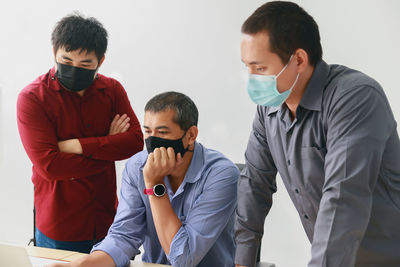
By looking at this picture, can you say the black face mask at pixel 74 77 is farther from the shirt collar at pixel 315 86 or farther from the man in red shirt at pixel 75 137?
the shirt collar at pixel 315 86

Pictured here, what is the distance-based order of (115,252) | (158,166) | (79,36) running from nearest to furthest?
(115,252) < (158,166) < (79,36)

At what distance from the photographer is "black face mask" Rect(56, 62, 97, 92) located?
7.51ft

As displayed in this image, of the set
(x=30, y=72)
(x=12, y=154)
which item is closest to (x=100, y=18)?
(x=30, y=72)

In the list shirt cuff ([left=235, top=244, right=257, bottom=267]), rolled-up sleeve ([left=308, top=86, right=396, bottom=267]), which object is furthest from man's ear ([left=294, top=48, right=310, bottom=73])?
shirt cuff ([left=235, top=244, right=257, bottom=267])

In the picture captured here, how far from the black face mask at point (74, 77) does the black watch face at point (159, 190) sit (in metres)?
0.77

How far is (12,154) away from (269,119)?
301cm

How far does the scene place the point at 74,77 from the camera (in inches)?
90.7

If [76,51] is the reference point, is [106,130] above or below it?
below

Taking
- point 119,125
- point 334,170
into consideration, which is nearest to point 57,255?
point 119,125

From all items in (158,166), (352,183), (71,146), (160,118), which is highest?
(352,183)

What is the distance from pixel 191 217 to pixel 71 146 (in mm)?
817

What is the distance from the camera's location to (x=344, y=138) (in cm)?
126

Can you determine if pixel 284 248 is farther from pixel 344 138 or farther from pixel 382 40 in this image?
pixel 344 138

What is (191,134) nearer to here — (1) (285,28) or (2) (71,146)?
(2) (71,146)
